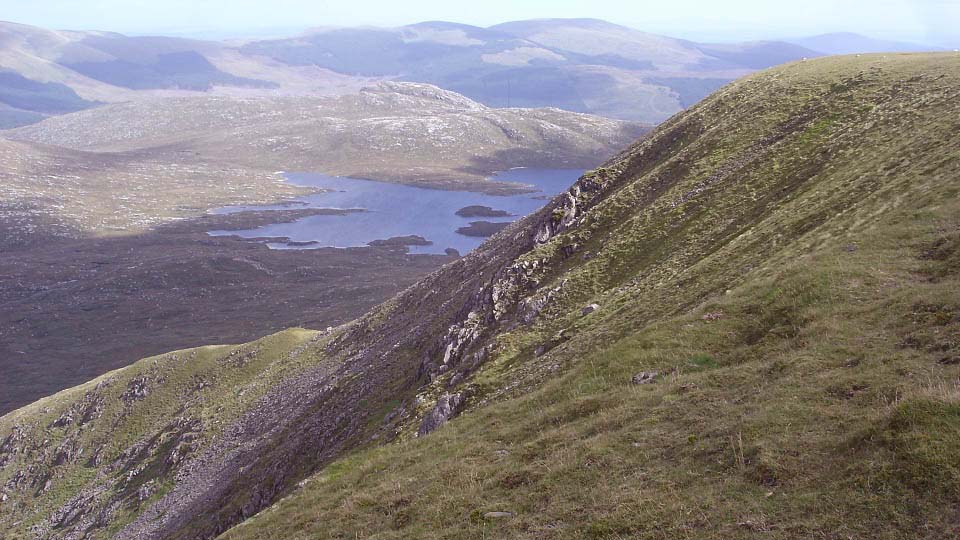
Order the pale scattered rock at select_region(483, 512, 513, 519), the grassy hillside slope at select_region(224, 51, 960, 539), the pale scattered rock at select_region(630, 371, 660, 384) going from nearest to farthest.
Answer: the grassy hillside slope at select_region(224, 51, 960, 539) → the pale scattered rock at select_region(483, 512, 513, 519) → the pale scattered rock at select_region(630, 371, 660, 384)

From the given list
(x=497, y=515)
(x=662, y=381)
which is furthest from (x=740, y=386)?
(x=497, y=515)

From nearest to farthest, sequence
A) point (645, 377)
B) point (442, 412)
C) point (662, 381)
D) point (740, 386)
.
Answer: point (740, 386), point (662, 381), point (645, 377), point (442, 412)

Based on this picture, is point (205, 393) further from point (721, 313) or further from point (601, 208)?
point (721, 313)

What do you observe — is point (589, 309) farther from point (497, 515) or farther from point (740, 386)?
point (497, 515)

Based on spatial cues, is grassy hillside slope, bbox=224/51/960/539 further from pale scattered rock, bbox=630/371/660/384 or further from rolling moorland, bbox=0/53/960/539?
pale scattered rock, bbox=630/371/660/384

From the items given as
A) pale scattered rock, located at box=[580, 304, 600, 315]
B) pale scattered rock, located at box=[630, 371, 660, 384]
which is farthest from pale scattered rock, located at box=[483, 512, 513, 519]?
pale scattered rock, located at box=[580, 304, 600, 315]

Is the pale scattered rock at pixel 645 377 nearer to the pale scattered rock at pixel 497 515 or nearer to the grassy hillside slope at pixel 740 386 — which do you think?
the grassy hillside slope at pixel 740 386

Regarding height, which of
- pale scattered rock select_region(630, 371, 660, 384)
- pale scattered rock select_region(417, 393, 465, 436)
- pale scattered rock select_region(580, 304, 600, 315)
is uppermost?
pale scattered rock select_region(630, 371, 660, 384)

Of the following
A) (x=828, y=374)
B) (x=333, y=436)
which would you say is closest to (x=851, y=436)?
(x=828, y=374)

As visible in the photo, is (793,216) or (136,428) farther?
(136,428)
